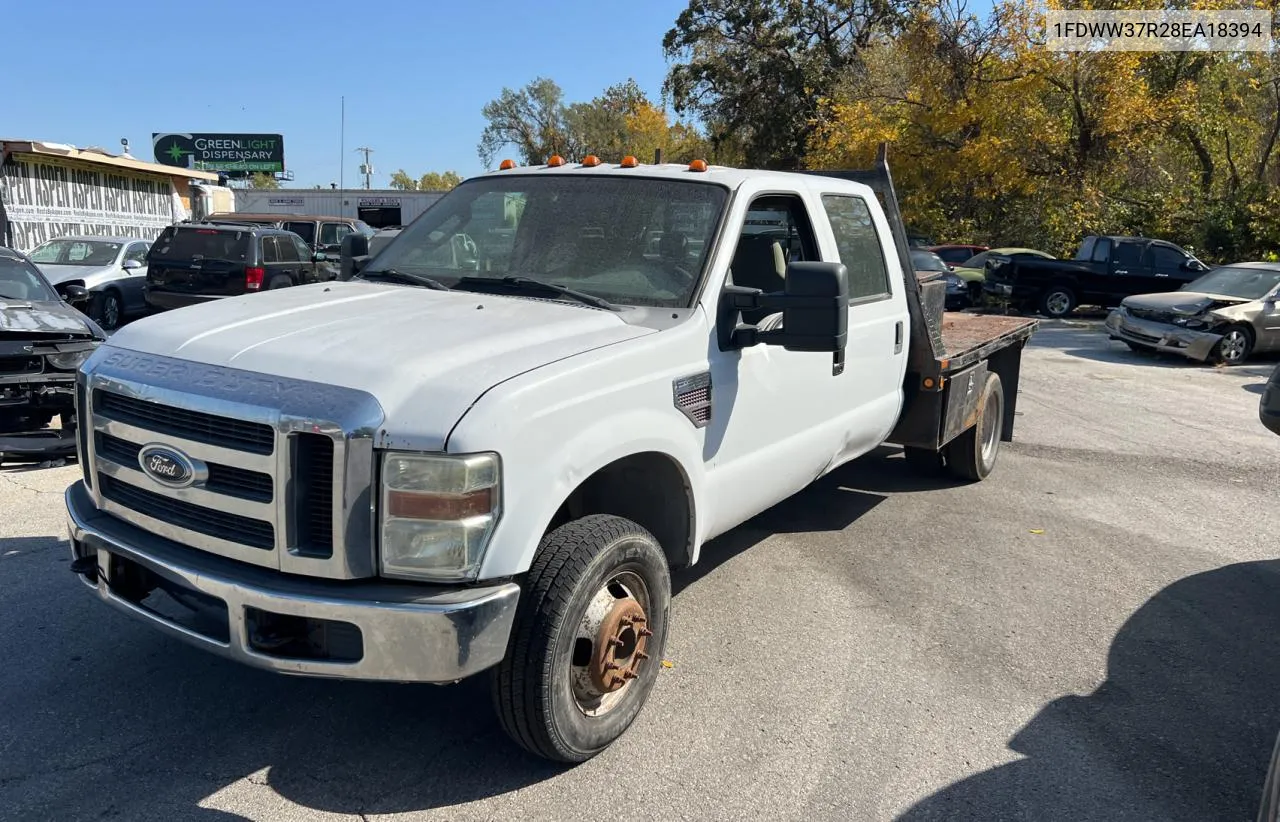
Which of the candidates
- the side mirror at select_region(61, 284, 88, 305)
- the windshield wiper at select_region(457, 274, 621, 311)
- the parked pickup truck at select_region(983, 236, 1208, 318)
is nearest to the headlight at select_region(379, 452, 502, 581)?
the windshield wiper at select_region(457, 274, 621, 311)

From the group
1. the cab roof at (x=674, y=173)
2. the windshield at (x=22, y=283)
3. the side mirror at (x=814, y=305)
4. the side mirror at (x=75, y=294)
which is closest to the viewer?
the side mirror at (x=814, y=305)

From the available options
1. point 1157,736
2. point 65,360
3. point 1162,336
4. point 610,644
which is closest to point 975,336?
point 1157,736

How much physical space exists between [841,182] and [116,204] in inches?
877

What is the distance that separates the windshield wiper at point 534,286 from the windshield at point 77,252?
13.5m

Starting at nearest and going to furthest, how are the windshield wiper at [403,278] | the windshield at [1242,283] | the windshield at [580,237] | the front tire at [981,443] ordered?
the windshield at [580,237], the windshield wiper at [403,278], the front tire at [981,443], the windshield at [1242,283]

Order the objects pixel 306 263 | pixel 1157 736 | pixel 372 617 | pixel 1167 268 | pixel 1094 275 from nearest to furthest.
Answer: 1. pixel 372 617
2. pixel 1157 736
3. pixel 306 263
4. pixel 1167 268
5. pixel 1094 275

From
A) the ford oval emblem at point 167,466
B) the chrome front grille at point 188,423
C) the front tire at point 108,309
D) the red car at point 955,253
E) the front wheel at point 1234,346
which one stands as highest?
the red car at point 955,253

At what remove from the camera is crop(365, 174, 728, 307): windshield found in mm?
3982

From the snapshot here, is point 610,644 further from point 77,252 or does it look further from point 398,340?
point 77,252

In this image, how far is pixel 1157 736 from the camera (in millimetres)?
3684

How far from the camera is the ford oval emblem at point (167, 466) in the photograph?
3.03 meters

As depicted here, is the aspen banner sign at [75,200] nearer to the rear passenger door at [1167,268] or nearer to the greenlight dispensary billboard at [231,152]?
the rear passenger door at [1167,268]

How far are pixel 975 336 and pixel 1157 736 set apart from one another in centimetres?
377

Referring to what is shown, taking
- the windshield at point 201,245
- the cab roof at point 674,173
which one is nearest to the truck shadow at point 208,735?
the cab roof at point 674,173
